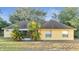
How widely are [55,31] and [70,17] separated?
0.28 m

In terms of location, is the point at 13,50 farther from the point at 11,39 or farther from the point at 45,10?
the point at 45,10

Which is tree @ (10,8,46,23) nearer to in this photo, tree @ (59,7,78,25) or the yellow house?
the yellow house

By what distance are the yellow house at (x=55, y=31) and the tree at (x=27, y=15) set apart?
4.9 inches

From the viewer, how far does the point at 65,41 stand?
11.1ft

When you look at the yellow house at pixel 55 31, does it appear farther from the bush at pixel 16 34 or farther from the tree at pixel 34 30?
the bush at pixel 16 34

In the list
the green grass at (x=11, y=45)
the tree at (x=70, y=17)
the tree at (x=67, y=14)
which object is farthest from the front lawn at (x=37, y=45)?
the tree at (x=67, y=14)

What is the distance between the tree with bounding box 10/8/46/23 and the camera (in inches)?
132

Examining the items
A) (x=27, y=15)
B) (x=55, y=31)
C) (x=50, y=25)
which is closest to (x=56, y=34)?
(x=55, y=31)

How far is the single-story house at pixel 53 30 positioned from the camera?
334cm
